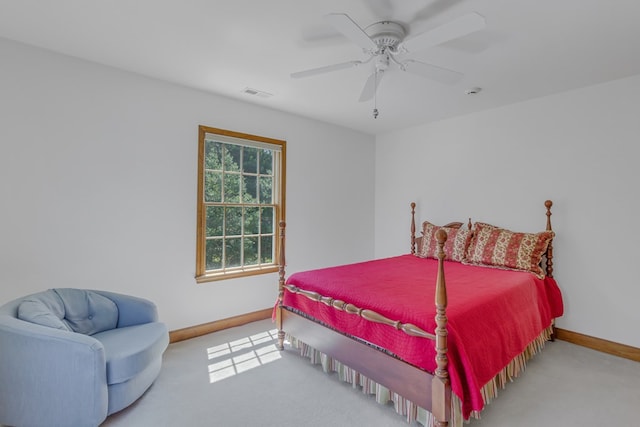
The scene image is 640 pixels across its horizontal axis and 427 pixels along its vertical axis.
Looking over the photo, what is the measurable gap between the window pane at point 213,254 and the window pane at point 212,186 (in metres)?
0.47

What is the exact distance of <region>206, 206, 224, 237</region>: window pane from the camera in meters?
3.42

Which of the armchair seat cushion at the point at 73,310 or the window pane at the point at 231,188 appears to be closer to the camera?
the armchair seat cushion at the point at 73,310

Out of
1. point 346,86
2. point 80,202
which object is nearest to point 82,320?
point 80,202

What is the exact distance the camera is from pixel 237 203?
11.9 ft

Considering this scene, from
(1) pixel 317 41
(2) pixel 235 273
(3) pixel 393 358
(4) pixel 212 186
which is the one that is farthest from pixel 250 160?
(3) pixel 393 358

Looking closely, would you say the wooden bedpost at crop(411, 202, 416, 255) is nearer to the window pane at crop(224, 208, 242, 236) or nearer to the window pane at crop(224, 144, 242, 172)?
the window pane at crop(224, 208, 242, 236)

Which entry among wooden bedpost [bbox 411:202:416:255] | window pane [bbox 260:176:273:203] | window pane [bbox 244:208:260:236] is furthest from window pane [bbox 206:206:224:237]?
wooden bedpost [bbox 411:202:416:255]

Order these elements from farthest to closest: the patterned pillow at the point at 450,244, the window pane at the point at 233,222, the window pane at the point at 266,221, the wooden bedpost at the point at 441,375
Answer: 1. the window pane at the point at 266,221
2. the patterned pillow at the point at 450,244
3. the window pane at the point at 233,222
4. the wooden bedpost at the point at 441,375

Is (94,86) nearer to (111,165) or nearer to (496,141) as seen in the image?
(111,165)

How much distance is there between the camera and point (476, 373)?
5.77 feet

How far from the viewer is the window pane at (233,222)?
3.55m

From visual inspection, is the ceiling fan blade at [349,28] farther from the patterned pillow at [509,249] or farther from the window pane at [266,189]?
the patterned pillow at [509,249]

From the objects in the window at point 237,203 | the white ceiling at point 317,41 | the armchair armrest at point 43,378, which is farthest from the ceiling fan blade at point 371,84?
the armchair armrest at point 43,378

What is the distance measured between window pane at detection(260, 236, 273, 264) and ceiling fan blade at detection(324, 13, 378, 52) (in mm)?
2545
